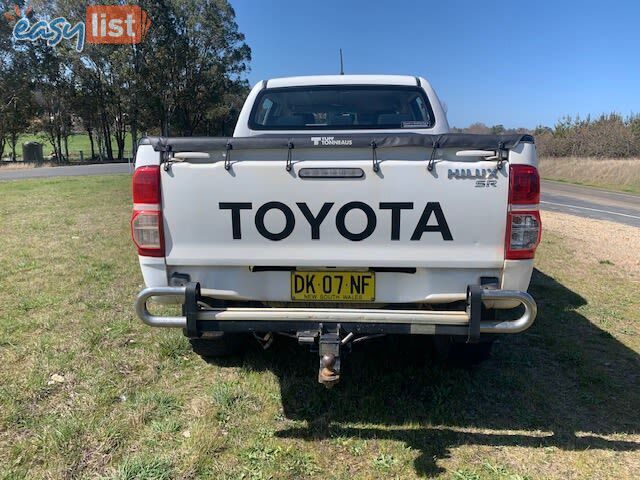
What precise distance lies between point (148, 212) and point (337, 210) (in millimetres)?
1008

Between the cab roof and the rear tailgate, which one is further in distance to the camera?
the cab roof

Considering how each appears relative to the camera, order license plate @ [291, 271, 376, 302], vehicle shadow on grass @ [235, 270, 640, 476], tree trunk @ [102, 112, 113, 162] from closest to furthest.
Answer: license plate @ [291, 271, 376, 302]
vehicle shadow on grass @ [235, 270, 640, 476]
tree trunk @ [102, 112, 113, 162]

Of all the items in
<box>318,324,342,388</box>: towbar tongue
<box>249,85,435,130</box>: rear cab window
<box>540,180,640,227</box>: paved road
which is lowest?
<box>540,180,640,227</box>: paved road

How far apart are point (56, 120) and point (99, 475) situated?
40.6 metres

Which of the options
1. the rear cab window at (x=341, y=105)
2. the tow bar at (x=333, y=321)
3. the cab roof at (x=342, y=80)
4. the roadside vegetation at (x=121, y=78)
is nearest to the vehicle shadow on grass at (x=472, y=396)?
the tow bar at (x=333, y=321)

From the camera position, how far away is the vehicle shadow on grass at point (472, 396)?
293 cm

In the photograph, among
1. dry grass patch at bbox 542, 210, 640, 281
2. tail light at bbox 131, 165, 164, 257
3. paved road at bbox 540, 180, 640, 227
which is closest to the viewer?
tail light at bbox 131, 165, 164, 257

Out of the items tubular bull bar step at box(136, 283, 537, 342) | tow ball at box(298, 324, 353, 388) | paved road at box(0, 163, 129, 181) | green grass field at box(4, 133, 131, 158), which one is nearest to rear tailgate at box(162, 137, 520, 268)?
tubular bull bar step at box(136, 283, 537, 342)

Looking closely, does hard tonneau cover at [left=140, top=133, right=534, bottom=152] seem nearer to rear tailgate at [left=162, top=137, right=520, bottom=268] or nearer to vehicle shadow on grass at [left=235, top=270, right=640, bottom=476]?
rear tailgate at [left=162, top=137, right=520, bottom=268]

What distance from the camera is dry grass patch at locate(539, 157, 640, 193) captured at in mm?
25453

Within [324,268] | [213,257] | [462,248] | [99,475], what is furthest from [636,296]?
[99,475]

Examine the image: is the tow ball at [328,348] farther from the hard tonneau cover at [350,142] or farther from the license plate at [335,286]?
the hard tonneau cover at [350,142]
